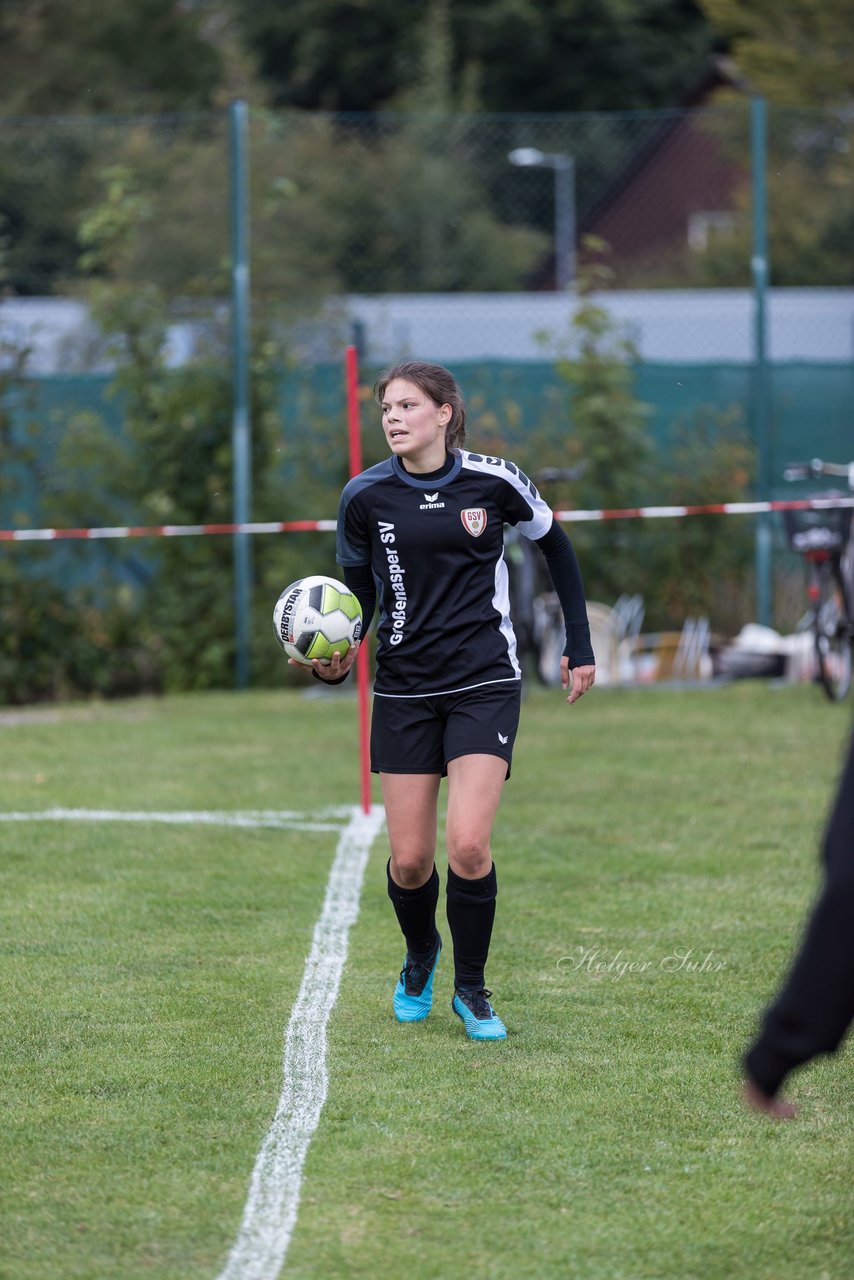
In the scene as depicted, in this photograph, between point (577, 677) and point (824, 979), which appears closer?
point (824, 979)

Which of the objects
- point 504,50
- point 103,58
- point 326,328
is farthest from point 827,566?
point 103,58

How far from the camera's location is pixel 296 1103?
438cm

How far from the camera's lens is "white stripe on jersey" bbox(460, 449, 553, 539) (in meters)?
5.05

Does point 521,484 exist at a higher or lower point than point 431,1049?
higher

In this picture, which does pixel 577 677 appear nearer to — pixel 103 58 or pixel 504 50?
pixel 504 50

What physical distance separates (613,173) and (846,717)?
37.9ft

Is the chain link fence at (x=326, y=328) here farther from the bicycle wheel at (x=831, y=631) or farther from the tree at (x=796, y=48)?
the tree at (x=796, y=48)

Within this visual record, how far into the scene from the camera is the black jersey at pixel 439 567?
495 cm

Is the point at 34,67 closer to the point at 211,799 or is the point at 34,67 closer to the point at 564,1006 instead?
the point at 211,799

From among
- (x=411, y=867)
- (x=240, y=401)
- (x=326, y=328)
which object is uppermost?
(x=326, y=328)

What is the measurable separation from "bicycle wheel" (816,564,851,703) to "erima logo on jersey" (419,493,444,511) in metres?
6.63

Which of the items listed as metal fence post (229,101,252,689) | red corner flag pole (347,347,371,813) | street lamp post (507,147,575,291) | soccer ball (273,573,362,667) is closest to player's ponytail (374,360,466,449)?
soccer ball (273,573,362,667)

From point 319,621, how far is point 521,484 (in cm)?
72

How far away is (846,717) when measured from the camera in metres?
10.9
